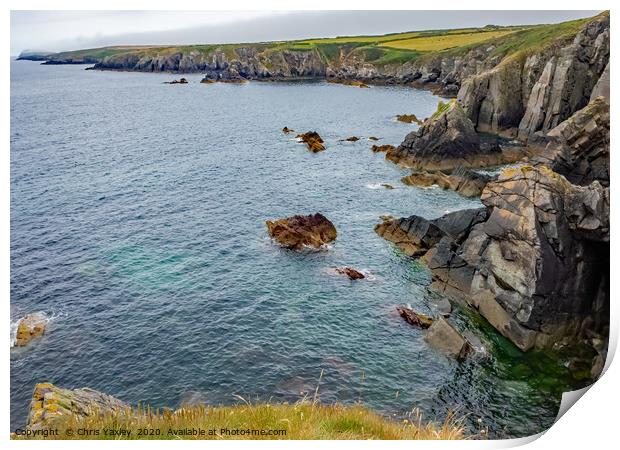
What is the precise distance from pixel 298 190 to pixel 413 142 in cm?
2607

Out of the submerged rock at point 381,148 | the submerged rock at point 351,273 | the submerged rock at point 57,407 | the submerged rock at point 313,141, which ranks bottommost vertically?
the submerged rock at point 351,273

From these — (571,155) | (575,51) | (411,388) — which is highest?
(575,51)

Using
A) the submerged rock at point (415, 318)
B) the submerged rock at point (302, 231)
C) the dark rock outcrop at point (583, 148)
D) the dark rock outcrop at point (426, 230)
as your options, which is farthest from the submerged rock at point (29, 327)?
the dark rock outcrop at point (583, 148)

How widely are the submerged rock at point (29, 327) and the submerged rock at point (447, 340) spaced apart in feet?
93.9

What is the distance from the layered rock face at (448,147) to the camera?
8288 centimetres

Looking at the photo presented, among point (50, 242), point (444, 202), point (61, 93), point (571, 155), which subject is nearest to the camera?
point (571, 155)

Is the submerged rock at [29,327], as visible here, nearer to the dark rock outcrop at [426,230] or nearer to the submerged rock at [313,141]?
the dark rock outcrop at [426,230]

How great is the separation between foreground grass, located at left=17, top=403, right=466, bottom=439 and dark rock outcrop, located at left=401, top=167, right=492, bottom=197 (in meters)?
55.3

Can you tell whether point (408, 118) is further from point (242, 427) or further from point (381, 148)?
Result: point (242, 427)

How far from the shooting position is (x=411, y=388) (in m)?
32.0

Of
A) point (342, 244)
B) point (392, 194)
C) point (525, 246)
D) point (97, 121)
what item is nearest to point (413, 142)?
point (392, 194)

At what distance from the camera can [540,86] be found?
297 feet

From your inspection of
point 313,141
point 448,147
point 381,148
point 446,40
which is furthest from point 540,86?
point 446,40

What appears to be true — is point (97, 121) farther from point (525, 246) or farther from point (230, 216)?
point (525, 246)
